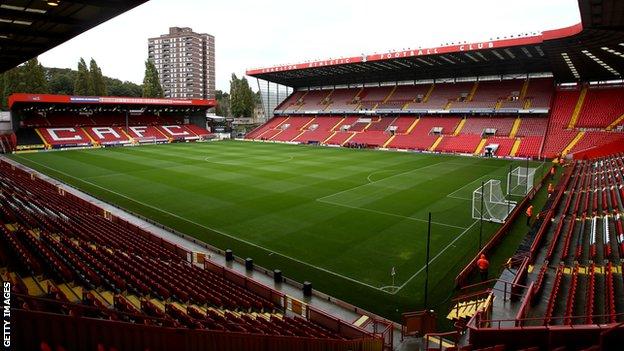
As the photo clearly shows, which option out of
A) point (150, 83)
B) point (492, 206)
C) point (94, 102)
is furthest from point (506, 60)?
point (150, 83)

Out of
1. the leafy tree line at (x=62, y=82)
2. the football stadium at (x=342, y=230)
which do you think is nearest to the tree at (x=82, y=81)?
the leafy tree line at (x=62, y=82)

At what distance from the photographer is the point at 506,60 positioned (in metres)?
51.8

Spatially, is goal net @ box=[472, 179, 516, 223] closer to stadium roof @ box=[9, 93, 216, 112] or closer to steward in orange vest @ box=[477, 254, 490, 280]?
steward in orange vest @ box=[477, 254, 490, 280]

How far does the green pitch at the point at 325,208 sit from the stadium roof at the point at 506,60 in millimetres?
11547

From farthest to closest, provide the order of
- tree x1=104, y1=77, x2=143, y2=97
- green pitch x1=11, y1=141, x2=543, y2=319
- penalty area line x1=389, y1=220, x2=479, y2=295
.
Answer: tree x1=104, y1=77, x2=143, y2=97, green pitch x1=11, y1=141, x2=543, y2=319, penalty area line x1=389, y1=220, x2=479, y2=295

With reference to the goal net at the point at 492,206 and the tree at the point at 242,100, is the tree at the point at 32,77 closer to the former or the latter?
the tree at the point at 242,100

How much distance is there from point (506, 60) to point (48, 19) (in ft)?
173

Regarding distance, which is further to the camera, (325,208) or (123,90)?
(123,90)

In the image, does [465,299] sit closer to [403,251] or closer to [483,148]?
[403,251]

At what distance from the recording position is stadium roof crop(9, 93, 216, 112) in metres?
53.8

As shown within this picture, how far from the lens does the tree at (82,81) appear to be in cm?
8162

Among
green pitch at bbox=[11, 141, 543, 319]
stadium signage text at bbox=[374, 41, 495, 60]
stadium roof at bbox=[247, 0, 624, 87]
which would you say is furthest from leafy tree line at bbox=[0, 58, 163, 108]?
stadium signage text at bbox=[374, 41, 495, 60]

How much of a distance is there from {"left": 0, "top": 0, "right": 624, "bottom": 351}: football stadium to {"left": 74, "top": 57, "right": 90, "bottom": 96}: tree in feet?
88.3

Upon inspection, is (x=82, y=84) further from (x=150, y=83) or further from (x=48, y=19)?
(x=48, y=19)
